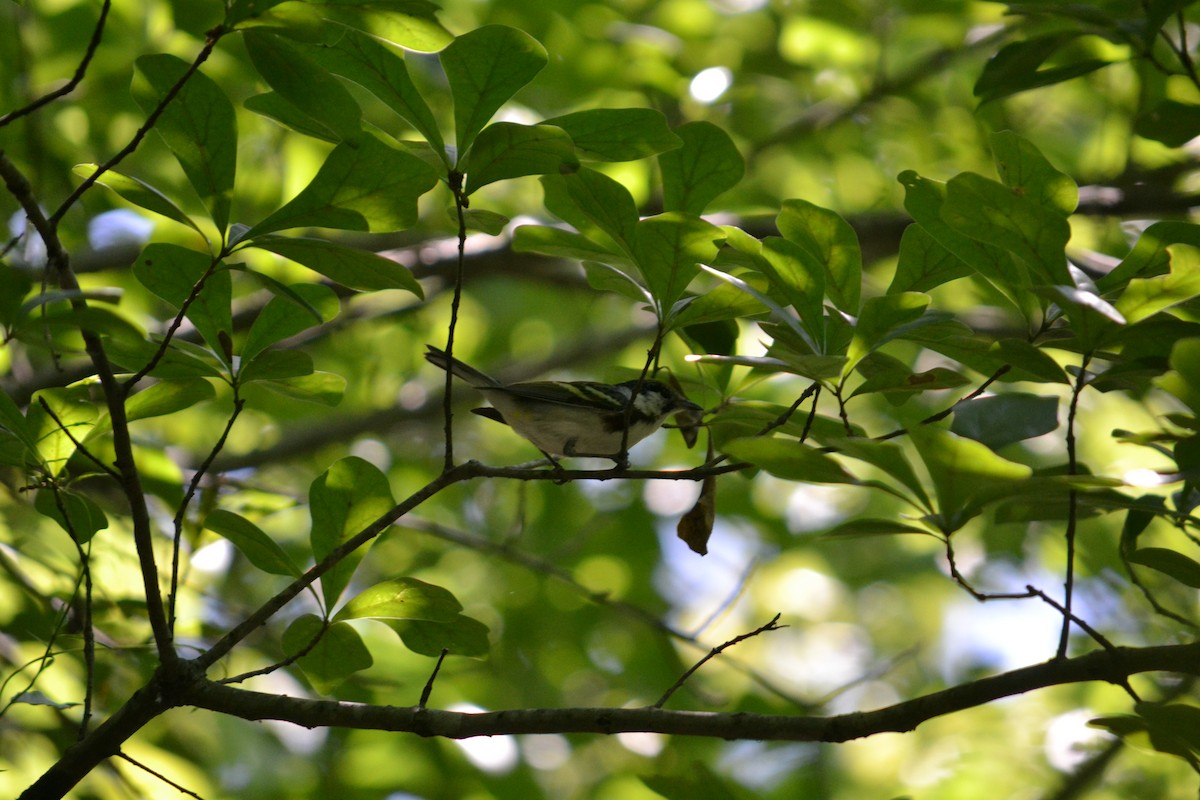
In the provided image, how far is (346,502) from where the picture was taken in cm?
227

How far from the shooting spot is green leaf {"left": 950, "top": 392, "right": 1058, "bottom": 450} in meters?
1.95

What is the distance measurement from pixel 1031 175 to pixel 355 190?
138cm

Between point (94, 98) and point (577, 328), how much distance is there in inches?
150

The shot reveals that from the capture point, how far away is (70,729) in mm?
3465

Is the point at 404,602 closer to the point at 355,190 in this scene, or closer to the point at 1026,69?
the point at 355,190

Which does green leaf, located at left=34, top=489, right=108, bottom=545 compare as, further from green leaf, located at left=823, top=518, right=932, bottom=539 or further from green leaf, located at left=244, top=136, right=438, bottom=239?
green leaf, located at left=823, top=518, right=932, bottom=539

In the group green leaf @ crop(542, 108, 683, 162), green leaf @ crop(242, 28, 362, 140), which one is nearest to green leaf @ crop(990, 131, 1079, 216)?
green leaf @ crop(542, 108, 683, 162)

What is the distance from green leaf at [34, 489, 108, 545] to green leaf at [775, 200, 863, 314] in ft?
5.69

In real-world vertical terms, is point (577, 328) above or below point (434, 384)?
above

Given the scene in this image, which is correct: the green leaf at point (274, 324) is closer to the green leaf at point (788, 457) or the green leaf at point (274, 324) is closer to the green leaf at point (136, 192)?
the green leaf at point (136, 192)

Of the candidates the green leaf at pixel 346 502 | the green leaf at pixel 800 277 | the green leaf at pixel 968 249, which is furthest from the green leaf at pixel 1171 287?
the green leaf at pixel 346 502

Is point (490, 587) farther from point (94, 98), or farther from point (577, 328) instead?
point (94, 98)

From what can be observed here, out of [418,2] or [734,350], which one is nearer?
[418,2]

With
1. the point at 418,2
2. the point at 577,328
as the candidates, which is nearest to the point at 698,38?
the point at 577,328
